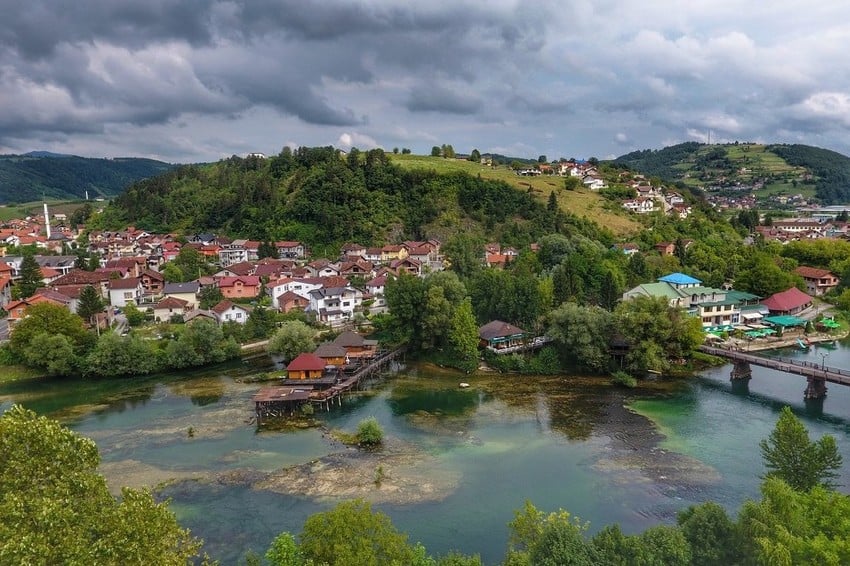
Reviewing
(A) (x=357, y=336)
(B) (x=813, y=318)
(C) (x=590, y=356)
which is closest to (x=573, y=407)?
(C) (x=590, y=356)

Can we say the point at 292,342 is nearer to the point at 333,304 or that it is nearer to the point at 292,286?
the point at 333,304

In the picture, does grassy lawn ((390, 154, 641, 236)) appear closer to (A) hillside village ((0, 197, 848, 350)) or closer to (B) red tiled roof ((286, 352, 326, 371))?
(A) hillside village ((0, 197, 848, 350))

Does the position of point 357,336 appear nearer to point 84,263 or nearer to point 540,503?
point 540,503

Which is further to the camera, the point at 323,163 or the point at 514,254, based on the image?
the point at 323,163

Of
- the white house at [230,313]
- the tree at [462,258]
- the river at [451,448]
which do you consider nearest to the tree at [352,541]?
the river at [451,448]

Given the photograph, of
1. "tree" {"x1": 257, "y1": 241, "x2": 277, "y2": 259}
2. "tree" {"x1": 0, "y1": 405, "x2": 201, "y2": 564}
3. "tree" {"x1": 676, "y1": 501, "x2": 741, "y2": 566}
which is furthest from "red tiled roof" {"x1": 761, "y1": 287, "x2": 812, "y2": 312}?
"tree" {"x1": 257, "y1": 241, "x2": 277, "y2": 259}

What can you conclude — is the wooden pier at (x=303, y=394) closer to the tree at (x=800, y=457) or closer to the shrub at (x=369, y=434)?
the shrub at (x=369, y=434)

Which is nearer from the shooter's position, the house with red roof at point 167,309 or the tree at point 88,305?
the tree at point 88,305
